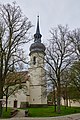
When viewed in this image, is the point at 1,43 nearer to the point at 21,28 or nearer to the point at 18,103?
the point at 21,28

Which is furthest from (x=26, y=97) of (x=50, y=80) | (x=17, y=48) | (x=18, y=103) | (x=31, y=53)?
(x=17, y=48)

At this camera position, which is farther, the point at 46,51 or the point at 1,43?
the point at 46,51

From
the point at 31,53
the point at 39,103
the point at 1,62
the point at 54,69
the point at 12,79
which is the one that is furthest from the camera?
the point at 31,53

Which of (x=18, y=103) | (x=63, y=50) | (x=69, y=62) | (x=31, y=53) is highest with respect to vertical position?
(x=31, y=53)

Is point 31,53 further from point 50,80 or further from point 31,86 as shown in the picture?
point 50,80

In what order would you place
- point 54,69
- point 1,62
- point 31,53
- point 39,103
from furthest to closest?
point 31,53
point 39,103
point 54,69
point 1,62

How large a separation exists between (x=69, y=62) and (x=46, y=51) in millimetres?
4774

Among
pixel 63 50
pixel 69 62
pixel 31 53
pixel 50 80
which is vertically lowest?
pixel 50 80

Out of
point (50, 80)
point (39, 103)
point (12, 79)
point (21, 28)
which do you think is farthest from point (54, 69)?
point (39, 103)

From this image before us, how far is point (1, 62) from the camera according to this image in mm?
26422

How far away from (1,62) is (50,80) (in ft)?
33.3

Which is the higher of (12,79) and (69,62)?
(69,62)

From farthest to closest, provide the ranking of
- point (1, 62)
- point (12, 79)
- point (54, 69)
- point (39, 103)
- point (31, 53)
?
point (31, 53)
point (39, 103)
point (54, 69)
point (12, 79)
point (1, 62)

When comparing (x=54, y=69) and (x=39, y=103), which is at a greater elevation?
(x=54, y=69)
